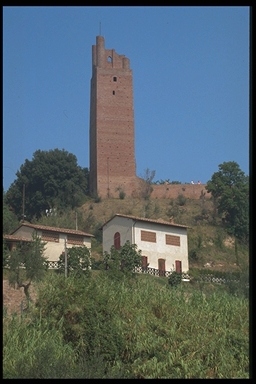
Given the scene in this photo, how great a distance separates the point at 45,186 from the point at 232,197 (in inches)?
428

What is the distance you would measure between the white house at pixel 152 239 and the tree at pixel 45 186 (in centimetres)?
1147

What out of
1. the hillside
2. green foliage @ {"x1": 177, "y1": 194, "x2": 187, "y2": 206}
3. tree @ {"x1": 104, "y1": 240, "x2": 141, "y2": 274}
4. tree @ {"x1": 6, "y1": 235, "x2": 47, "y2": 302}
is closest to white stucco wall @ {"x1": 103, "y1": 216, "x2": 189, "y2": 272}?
the hillside

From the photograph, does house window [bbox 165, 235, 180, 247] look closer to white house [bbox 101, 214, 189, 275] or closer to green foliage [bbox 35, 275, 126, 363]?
white house [bbox 101, 214, 189, 275]

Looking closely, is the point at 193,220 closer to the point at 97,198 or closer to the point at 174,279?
the point at 97,198

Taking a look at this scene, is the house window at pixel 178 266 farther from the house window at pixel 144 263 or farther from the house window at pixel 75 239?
the house window at pixel 75 239

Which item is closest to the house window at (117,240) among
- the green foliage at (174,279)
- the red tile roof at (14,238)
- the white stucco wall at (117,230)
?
the white stucco wall at (117,230)

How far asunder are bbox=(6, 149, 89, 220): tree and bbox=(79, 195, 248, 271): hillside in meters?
1.25

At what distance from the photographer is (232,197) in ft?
136

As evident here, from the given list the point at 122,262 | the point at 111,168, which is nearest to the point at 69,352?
the point at 122,262

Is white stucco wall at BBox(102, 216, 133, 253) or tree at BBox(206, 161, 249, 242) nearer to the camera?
white stucco wall at BBox(102, 216, 133, 253)

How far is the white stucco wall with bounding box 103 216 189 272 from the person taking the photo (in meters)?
31.1

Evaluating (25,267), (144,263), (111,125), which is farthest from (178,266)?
(111,125)

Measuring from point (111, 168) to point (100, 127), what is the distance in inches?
107
